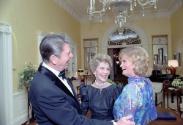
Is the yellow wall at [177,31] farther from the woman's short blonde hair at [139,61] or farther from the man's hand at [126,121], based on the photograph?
the man's hand at [126,121]

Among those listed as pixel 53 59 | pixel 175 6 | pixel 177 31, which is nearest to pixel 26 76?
pixel 53 59

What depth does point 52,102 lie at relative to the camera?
5.03ft

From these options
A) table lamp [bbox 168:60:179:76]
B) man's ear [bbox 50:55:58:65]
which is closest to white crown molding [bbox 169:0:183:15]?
table lamp [bbox 168:60:179:76]

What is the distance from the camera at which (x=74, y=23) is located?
11000 millimetres

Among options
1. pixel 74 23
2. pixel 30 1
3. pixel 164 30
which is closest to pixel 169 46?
pixel 164 30

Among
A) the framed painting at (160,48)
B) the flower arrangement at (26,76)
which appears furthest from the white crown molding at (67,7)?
the flower arrangement at (26,76)

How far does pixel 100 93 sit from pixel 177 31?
8282mm

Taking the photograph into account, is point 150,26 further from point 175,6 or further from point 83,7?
point 83,7

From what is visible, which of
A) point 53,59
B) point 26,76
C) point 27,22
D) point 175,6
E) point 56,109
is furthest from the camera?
point 175,6

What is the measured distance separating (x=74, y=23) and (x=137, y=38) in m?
2.73

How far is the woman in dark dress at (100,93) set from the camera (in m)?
2.17

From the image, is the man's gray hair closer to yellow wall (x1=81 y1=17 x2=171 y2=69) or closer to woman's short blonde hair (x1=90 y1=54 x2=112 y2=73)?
woman's short blonde hair (x1=90 y1=54 x2=112 y2=73)

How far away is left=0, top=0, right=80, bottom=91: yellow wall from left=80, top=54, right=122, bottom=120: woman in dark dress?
3722 mm

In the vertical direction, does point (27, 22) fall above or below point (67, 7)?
below
